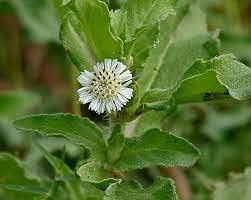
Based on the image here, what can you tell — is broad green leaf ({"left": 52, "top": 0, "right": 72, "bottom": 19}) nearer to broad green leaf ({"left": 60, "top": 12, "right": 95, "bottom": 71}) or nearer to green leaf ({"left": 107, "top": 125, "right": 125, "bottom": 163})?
broad green leaf ({"left": 60, "top": 12, "right": 95, "bottom": 71})

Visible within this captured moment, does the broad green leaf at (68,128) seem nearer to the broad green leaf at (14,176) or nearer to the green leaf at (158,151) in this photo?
the green leaf at (158,151)

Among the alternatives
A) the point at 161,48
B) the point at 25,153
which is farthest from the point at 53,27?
the point at 161,48

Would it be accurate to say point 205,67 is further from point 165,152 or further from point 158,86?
point 158,86

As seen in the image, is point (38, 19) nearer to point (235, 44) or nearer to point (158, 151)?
point (235, 44)

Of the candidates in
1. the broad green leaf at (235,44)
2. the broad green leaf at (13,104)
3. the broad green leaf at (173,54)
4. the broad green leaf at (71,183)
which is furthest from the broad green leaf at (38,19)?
the broad green leaf at (71,183)

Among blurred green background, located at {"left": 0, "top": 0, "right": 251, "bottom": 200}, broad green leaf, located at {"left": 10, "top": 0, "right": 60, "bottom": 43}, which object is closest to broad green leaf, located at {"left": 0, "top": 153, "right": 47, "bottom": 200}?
blurred green background, located at {"left": 0, "top": 0, "right": 251, "bottom": 200}

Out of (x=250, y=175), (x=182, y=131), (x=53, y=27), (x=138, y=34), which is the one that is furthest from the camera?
(x=53, y=27)
